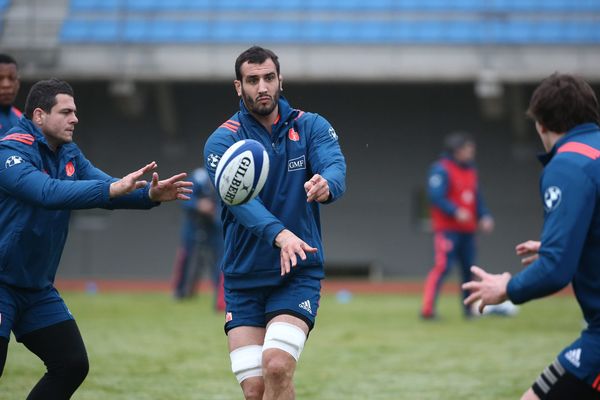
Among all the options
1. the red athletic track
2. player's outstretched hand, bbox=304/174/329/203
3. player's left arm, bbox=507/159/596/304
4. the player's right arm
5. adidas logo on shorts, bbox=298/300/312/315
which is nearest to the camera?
player's left arm, bbox=507/159/596/304

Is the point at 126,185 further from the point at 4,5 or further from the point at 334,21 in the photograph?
the point at 4,5

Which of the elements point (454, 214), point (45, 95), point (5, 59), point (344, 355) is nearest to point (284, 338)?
point (45, 95)

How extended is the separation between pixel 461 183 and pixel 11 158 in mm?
9192

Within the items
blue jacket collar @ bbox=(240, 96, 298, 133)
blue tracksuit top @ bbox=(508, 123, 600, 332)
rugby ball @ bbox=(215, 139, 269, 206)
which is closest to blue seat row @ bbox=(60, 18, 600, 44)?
blue jacket collar @ bbox=(240, 96, 298, 133)

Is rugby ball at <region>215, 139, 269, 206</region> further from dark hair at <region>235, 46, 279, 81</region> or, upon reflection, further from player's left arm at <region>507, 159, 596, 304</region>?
player's left arm at <region>507, 159, 596, 304</region>

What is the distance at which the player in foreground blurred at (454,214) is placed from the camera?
13453 millimetres

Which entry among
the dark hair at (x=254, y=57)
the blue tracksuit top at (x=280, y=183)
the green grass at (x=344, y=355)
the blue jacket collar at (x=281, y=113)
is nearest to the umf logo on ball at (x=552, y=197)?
the blue tracksuit top at (x=280, y=183)

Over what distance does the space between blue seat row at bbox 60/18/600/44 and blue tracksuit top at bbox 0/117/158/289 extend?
15.8m

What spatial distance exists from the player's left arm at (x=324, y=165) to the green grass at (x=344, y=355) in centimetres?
283

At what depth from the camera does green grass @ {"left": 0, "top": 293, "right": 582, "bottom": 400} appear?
8.23 meters

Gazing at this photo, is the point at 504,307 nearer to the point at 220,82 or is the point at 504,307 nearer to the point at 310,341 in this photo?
the point at 310,341

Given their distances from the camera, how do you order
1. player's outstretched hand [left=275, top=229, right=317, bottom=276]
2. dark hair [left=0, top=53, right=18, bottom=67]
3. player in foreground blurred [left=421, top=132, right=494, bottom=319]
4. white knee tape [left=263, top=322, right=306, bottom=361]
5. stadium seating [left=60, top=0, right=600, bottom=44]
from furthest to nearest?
1. stadium seating [left=60, top=0, right=600, bottom=44]
2. player in foreground blurred [left=421, top=132, right=494, bottom=319]
3. dark hair [left=0, top=53, right=18, bottom=67]
4. white knee tape [left=263, top=322, right=306, bottom=361]
5. player's outstretched hand [left=275, top=229, right=317, bottom=276]

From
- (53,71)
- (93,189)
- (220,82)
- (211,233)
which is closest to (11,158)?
(93,189)

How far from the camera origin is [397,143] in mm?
23516
